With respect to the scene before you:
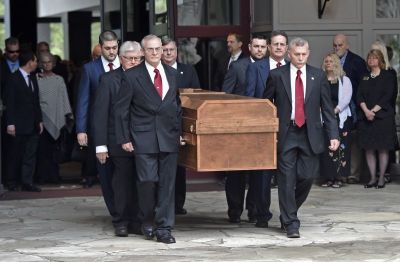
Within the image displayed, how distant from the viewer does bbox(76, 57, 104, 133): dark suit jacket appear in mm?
12039

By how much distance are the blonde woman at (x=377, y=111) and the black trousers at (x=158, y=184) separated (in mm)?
5166

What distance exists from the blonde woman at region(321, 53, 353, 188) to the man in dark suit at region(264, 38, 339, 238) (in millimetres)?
4164

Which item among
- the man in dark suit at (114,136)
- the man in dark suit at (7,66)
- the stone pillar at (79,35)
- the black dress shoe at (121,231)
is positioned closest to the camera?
the man in dark suit at (114,136)

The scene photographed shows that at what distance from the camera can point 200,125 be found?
10773 millimetres

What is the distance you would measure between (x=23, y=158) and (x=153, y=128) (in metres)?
5.12

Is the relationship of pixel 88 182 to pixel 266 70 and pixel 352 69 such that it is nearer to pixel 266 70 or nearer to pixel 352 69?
pixel 352 69

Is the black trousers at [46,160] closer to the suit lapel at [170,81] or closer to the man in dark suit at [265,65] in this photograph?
the man in dark suit at [265,65]

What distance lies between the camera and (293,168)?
447 inches

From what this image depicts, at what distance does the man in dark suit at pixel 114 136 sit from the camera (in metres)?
11.4

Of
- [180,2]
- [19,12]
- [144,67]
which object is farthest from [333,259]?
[19,12]

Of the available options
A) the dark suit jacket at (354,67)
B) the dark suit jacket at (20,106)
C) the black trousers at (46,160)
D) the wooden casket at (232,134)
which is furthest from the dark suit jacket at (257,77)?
the black trousers at (46,160)

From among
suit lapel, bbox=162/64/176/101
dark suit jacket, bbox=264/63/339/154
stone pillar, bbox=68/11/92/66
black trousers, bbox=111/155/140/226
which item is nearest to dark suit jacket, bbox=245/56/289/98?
dark suit jacket, bbox=264/63/339/154

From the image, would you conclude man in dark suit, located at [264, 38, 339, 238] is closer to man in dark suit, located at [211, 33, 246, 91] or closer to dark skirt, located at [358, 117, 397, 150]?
man in dark suit, located at [211, 33, 246, 91]

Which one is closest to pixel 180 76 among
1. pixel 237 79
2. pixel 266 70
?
pixel 237 79
